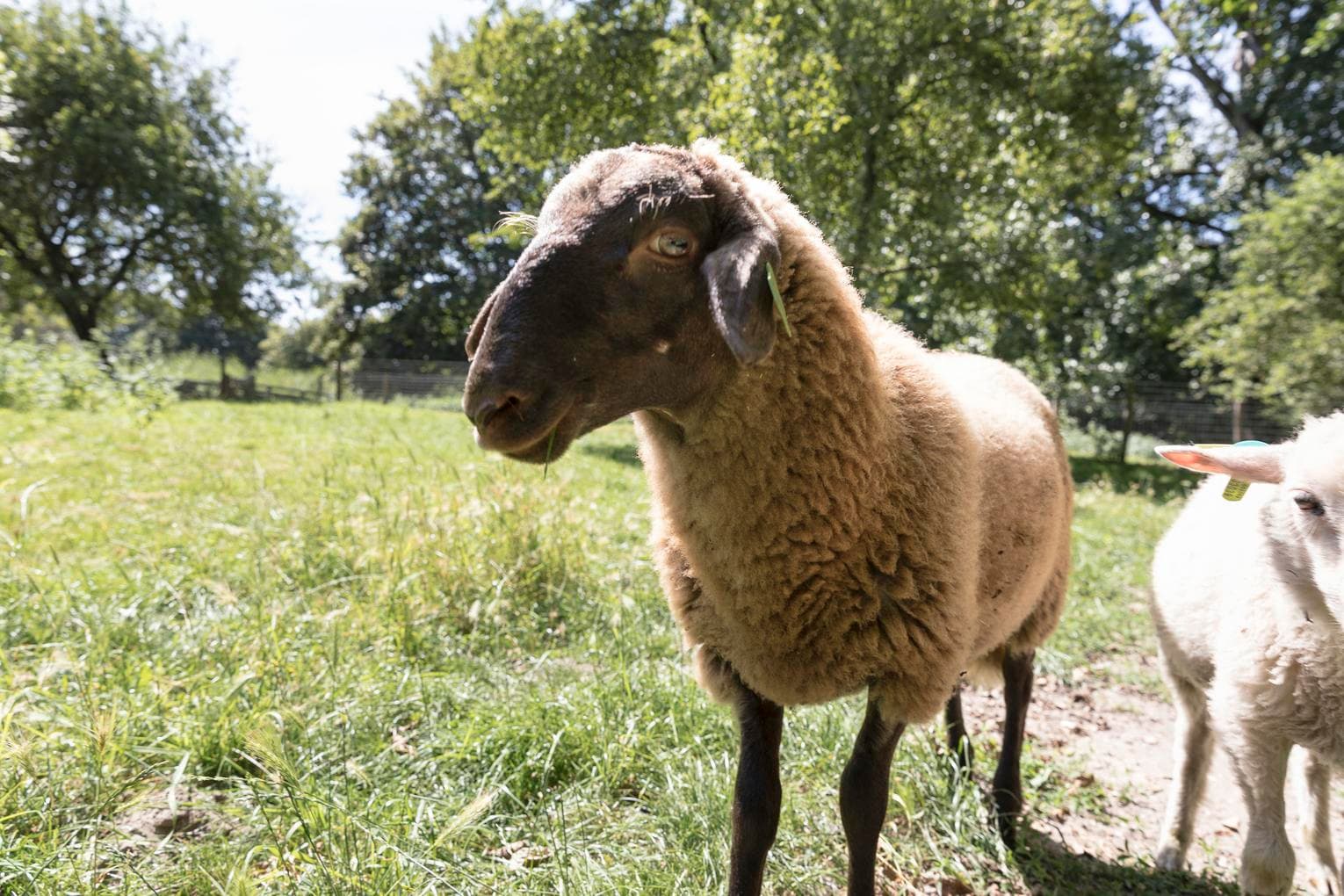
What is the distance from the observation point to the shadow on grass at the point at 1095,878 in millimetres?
2436

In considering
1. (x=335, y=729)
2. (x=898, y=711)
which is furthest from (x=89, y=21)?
(x=898, y=711)

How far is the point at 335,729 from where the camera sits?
2.59 m

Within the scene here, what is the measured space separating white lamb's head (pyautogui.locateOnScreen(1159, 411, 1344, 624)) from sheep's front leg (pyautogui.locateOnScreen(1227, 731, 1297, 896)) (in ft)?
1.60

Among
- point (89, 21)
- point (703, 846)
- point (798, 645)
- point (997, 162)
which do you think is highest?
point (89, 21)

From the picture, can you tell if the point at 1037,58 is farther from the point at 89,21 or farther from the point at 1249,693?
the point at 89,21

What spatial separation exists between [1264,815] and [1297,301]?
12.9 m

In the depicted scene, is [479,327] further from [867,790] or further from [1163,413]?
[1163,413]

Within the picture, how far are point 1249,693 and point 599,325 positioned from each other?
7.76 ft

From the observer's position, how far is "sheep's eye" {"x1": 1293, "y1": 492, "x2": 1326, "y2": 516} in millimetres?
2051

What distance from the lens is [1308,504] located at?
2080mm

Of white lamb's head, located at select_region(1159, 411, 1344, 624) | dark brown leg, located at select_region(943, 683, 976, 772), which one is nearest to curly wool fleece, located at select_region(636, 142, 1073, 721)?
white lamb's head, located at select_region(1159, 411, 1344, 624)

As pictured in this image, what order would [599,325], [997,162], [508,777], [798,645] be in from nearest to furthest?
[599,325] < [798,645] < [508,777] < [997,162]

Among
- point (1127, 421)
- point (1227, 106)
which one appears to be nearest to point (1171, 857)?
point (1127, 421)

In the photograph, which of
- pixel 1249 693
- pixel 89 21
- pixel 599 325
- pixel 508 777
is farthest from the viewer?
Result: pixel 89 21
